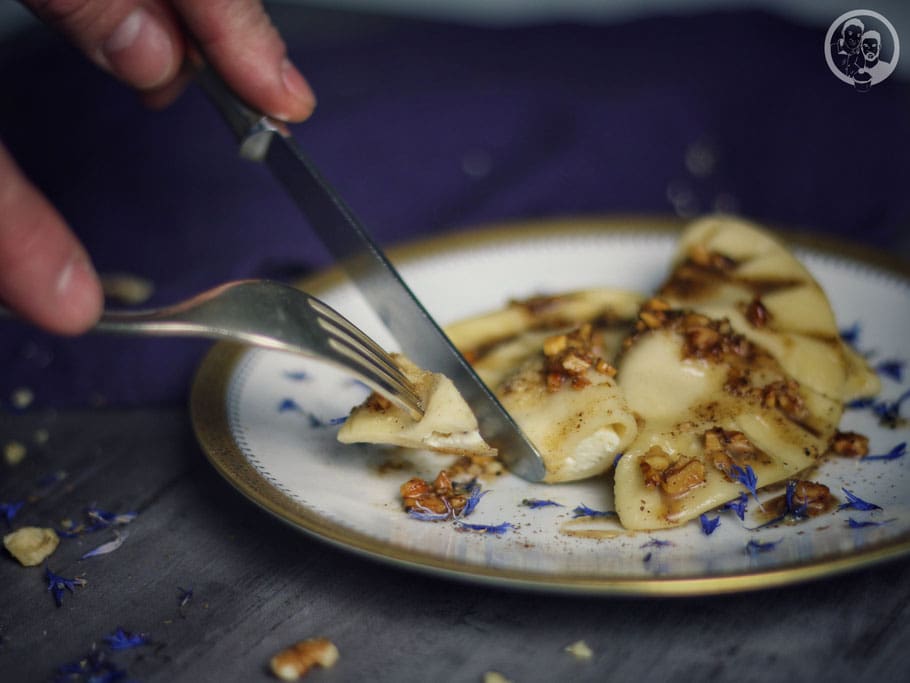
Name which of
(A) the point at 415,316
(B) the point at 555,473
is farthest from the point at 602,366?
(A) the point at 415,316

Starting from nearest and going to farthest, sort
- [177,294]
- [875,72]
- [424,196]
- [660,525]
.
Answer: [660,525] < [875,72] < [177,294] < [424,196]

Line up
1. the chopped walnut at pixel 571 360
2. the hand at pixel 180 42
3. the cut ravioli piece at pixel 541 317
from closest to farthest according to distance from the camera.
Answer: the chopped walnut at pixel 571 360 < the hand at pixel 180 42 < the cut ravioli piece at pixel 541 317

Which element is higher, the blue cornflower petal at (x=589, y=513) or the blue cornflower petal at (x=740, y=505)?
the blue cornflower petal at (x=740, y=505)

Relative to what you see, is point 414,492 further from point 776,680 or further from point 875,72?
point 875,72

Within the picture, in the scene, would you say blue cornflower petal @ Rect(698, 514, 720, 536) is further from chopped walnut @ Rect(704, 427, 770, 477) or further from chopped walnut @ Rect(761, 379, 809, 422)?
chopped walnut @ Rect(761, 379, 809, 422)

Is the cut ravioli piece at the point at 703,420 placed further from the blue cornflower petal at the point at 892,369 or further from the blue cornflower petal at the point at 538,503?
the blue cornflower petal at the point at 892,369

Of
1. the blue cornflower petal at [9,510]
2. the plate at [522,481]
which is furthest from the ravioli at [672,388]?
the blue cornflower petal at [9,510]
